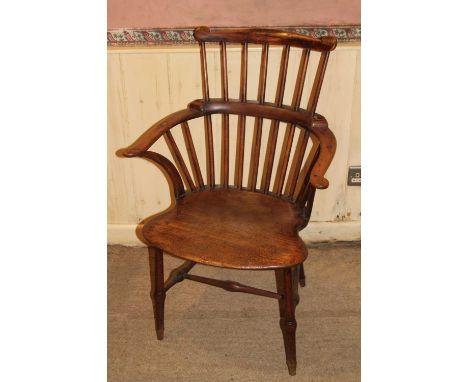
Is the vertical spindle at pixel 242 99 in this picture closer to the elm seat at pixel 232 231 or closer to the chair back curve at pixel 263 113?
the chair back curve at pixel 263 113

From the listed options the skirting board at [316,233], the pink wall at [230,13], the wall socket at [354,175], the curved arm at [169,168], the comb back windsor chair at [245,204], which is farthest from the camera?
the skirting board at [316,233]

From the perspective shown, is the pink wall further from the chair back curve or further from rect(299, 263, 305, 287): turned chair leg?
rect(299, 263, 305, 287): turned chair leg

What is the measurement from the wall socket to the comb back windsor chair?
57 cm

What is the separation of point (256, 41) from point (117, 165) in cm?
95

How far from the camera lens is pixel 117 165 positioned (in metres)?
2.31

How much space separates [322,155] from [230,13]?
84 cm

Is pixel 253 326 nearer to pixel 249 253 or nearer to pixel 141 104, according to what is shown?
pixel 249 253

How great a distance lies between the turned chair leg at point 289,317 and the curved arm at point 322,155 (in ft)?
1.03

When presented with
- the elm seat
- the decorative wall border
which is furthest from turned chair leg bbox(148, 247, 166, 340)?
the decorative wall border

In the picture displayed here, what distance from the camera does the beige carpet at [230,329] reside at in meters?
1.75

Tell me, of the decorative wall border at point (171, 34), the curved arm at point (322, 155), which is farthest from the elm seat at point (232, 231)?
the decorative wall border at point (171, 34)

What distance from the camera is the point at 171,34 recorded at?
204 centimetres
